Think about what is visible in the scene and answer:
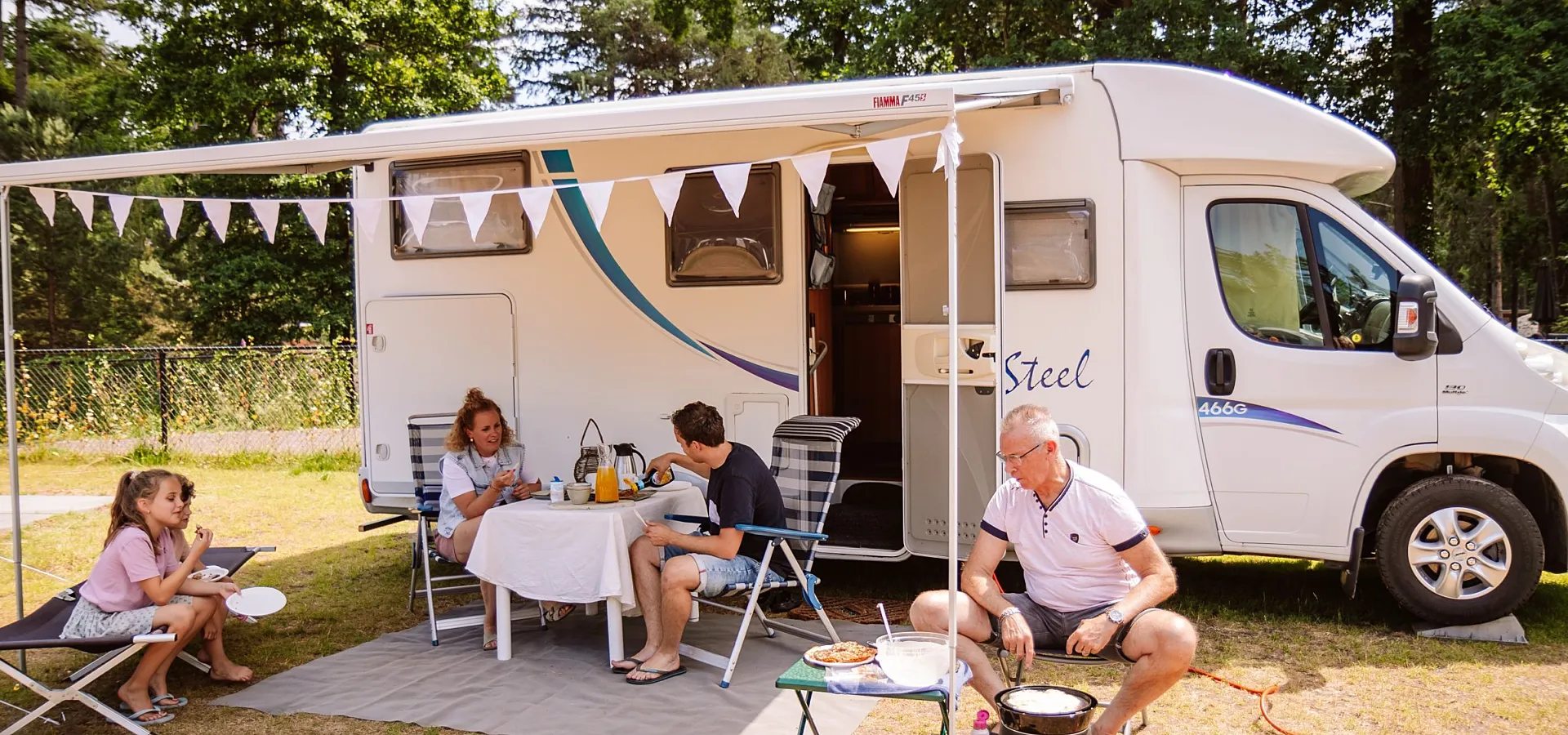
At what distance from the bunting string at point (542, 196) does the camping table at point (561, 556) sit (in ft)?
3.71

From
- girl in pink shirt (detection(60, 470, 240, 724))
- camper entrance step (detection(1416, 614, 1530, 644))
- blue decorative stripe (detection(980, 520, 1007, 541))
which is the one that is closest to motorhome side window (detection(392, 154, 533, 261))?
girl in pink shirt (detection(60, 470, 240, 724))

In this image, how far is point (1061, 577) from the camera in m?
3.46

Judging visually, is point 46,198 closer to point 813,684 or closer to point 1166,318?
point 813,684

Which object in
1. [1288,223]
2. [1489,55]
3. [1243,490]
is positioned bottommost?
[1243,490]

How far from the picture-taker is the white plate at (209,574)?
169 inches

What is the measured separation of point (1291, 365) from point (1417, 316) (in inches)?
19.8

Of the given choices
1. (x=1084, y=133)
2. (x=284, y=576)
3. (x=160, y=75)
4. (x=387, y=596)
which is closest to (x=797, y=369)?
(x=1084, y=133)

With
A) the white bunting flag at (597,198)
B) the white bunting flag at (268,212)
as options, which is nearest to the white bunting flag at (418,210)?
the white bunting flag at (268,212)

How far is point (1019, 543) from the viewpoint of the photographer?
139 inches

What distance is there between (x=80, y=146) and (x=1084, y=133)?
17409 mm

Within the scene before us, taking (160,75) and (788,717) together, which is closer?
(788,717)

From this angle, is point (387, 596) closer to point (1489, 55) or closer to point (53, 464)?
point (53, 464)

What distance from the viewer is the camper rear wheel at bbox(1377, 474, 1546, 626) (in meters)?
4.62

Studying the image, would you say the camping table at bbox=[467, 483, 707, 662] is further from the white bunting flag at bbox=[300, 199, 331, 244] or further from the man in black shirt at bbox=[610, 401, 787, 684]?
the white bunting flag at bbox=[300, 199, 331, 244]
